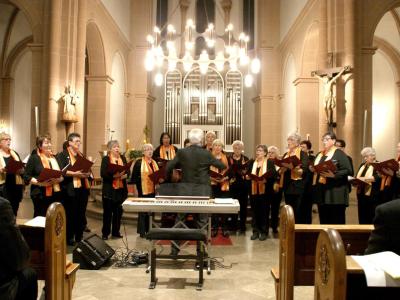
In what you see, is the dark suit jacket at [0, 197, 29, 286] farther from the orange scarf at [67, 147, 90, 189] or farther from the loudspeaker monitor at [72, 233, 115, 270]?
the orange scarf at [67, 147, 90, 189]

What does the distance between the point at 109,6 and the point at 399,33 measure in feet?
30.2

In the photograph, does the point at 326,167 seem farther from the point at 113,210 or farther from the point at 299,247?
the point at 113,210

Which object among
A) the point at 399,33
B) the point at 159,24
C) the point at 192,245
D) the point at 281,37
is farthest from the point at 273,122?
the point at 192,245

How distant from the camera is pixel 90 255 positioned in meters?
4.88

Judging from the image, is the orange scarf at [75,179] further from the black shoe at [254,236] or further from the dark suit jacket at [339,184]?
the dark suit jacket at [339,184]

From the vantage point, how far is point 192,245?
20.8 feet

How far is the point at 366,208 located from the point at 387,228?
4.67 metres

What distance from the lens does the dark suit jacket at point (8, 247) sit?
6.89 feet

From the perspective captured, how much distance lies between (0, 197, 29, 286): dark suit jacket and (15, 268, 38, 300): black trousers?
0.10 m

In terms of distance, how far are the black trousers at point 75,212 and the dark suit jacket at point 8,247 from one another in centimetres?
392

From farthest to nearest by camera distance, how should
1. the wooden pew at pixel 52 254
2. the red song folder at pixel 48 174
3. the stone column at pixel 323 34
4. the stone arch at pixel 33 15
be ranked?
the stone arch at pixel 33 15 → the stone column at pixel 323 34 → the red song folder at pixel 48 174 → the wooden pew at pixel 52 254

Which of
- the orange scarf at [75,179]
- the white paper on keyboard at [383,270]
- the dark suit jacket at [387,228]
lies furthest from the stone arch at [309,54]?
the white paper on keyboard at [383,270]

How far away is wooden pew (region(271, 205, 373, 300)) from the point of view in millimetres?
3008

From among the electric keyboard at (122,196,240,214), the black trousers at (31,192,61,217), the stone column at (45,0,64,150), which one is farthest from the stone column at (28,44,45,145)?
the electric keyboard at (122,196,240,214)
